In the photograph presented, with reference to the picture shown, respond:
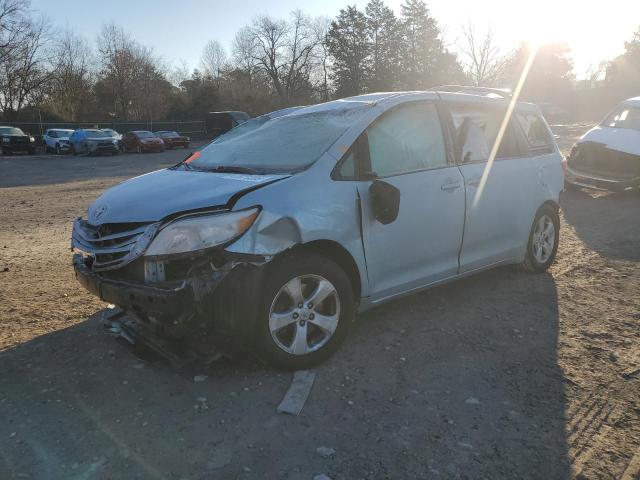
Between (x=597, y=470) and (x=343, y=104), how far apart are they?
3.05 meters

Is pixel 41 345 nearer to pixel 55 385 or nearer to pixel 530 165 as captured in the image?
pixel 55 385

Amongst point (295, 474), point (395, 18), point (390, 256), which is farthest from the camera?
point (395, 18)

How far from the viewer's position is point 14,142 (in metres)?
32.1

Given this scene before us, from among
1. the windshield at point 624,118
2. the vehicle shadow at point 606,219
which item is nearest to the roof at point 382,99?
the vehicle shadow at point 606,219

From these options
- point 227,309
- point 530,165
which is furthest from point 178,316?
point 530,165

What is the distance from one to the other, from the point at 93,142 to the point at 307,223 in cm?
3008

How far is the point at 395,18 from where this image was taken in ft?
196

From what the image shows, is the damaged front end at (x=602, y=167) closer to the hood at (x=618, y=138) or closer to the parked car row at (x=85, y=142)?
the hood at (x=618, y=138)

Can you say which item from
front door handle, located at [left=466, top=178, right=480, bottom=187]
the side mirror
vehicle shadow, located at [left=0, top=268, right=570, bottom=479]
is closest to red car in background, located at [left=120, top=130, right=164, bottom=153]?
vehicle shadow, located at [left=0, top=268, right=570, bottom=479]

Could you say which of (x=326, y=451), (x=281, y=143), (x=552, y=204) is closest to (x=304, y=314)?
(x=326, y=451)

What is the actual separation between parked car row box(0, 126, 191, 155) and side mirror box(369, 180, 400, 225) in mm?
29874

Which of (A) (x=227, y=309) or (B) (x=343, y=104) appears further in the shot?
(B) (x=343, y=104)

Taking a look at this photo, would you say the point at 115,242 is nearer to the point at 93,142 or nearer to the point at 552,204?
the point at 552,204

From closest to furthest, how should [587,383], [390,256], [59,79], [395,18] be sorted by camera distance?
[587,383]
[390,256]
[59,79]
[395,18]
